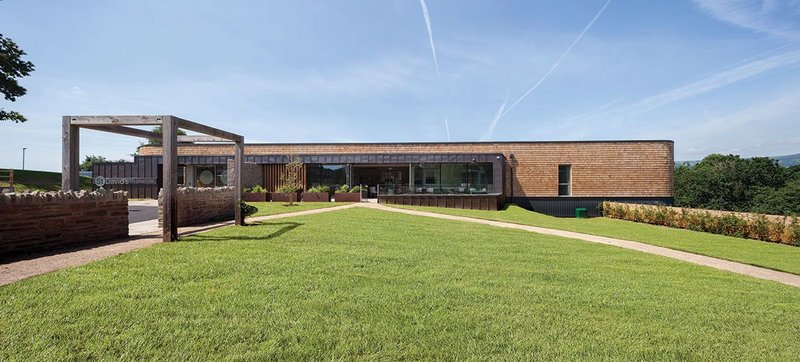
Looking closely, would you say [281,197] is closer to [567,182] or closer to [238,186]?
[238,186]

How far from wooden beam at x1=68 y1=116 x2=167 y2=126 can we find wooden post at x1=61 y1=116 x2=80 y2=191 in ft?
0.68

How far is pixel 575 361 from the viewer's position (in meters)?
2.94

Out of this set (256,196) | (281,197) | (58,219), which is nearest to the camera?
(58,219)

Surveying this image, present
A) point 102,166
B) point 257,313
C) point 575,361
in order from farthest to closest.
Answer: point 102,166 < point 257,313 < point 575,361

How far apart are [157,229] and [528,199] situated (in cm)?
2412

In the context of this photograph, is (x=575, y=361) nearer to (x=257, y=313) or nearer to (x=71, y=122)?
(x=257, y=313)

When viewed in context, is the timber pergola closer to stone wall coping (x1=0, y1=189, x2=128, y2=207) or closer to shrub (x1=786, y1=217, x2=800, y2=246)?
stone wall coping (x1=0, y1=189, x2=128, y2=207)

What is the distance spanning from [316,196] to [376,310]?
19.9 meters

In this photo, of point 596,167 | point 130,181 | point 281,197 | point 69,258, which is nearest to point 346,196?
point 281,197

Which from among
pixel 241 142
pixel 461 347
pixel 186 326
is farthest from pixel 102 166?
pixel 461 347

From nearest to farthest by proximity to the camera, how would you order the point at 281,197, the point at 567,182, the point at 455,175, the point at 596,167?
the point at 281,197 → the point at 455,175 → the point at 596,167 → the point at 567,182

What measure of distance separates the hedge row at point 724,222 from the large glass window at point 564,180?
5.74m

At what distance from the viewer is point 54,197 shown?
716cm

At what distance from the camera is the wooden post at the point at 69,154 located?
8.34 meters
